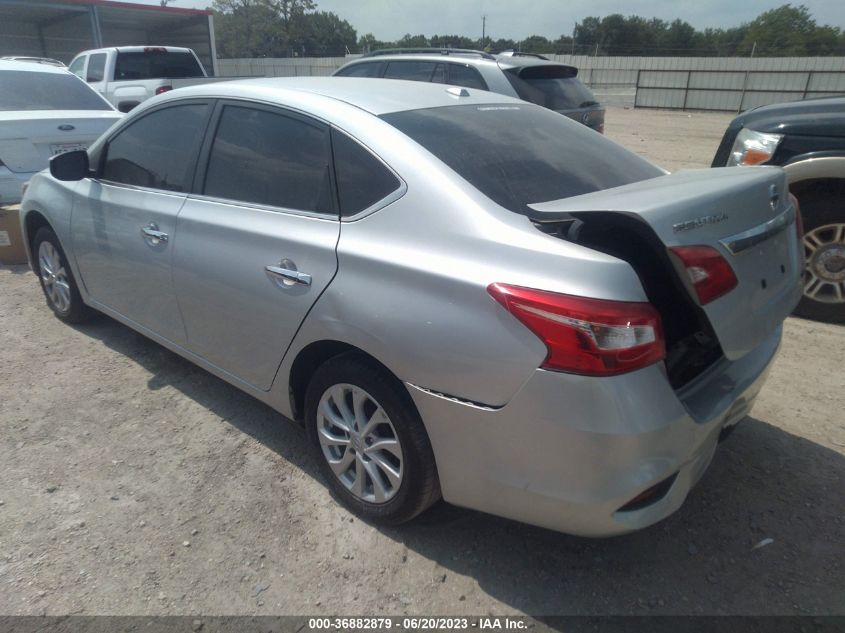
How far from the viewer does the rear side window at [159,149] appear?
10.4 ft

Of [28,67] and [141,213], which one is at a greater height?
[28,67]

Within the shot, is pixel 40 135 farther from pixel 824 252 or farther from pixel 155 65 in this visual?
pixel 155 65

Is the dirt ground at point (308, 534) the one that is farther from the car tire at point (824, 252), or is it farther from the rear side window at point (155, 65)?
the rear side window at point (155, 65)

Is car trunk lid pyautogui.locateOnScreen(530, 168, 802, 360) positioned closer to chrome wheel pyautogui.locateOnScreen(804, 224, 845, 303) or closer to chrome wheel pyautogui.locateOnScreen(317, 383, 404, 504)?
chrome wheel pyautogui.locateOnScreen(317, 383, 404, 504)

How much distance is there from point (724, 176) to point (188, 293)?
247 cm

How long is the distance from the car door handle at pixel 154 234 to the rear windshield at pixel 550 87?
4811 mm

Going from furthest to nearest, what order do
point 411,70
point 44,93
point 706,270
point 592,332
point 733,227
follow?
point 411,70 → point 44,93 → point 733,227 → point 706,270 → point 592,332

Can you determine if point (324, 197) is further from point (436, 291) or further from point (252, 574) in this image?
point (252, 574)

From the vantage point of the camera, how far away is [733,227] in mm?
2076

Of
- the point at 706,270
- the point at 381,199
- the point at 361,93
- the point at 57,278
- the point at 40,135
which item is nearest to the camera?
the point at 706,270

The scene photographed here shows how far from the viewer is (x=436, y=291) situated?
203 centimetres

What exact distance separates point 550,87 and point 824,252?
13.1ft

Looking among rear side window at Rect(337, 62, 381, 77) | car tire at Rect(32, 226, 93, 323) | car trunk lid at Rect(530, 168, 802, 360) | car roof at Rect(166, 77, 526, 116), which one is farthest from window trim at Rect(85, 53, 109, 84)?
car trunk lid at Rect(530, 168, 802, 360)

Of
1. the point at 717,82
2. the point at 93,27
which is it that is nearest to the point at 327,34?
the point at 93,27
